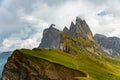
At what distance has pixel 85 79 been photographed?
192750mm

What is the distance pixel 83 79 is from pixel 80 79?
7.90ft

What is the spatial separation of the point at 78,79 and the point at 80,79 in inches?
91.2

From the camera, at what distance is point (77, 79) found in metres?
197

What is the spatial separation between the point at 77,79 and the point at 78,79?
1844mm

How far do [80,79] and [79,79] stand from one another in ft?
3.45

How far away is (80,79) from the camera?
193 metres

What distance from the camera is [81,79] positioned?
192 metres

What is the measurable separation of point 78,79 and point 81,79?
3.16 metres

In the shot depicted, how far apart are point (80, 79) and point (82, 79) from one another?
172 cm

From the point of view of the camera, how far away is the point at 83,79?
191m

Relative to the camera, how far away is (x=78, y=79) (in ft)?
640

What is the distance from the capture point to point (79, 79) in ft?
636

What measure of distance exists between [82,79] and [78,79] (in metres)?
4.01
